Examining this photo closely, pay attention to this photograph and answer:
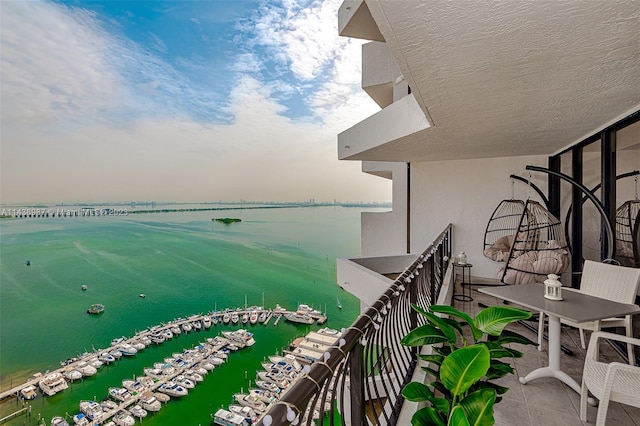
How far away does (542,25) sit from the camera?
1.45 metres

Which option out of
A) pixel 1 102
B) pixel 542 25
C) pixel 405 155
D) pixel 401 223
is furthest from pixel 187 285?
pixel 542 25

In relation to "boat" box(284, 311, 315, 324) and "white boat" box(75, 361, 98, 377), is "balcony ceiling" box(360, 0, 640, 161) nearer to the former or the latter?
"boat" box(284, 311, 315, 324)

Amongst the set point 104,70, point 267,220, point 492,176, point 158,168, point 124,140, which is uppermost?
point 104,70

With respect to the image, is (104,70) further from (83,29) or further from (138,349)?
(138,349)

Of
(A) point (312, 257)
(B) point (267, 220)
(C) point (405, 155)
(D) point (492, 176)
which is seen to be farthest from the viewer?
(B) point (267, 220)

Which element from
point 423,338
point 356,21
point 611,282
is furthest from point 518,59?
point 356,21

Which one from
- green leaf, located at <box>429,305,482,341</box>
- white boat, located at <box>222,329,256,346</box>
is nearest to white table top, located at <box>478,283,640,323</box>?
green leaf, located at <box>429,305,482,341</box>

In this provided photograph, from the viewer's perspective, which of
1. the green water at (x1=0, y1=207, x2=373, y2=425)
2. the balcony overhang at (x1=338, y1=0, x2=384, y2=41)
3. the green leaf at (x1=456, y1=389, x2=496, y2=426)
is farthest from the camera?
the green water at (x1=0, y1=207, x2=373, y2=425)

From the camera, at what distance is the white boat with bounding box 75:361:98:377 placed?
11.6 m

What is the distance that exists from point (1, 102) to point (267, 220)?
3579 cm

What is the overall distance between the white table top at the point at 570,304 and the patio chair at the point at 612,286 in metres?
0.17

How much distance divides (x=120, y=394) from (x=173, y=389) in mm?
1959

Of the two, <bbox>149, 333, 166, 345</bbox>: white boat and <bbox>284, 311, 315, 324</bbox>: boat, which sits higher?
<bbox>284, 311, 315, 324</bbox>: boat

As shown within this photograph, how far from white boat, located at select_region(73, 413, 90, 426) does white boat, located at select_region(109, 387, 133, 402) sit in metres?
0.86
